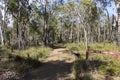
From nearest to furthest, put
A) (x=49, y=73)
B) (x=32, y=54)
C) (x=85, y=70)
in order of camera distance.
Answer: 1. (x=85, y=70)
2. (x=49, y=73)
3. (x=32, y=54)

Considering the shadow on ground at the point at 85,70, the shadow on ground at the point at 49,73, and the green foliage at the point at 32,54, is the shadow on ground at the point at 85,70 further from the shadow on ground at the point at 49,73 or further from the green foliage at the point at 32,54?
the green foliage at the point at 32,54

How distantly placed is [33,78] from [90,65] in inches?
132

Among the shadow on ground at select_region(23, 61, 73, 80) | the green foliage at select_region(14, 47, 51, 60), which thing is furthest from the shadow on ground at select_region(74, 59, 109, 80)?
the green foliage at select_region(14, 47, 51, 60)

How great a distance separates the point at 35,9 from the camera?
42.2 metres

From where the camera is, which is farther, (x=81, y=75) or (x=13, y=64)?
(x=13, y=64)

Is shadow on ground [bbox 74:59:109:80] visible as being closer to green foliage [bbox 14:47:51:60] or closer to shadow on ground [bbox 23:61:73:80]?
shadow on ground [bbox 23:61:73:80]

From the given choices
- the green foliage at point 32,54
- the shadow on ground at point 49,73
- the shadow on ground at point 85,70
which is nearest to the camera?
the shadow on ground at point 85,70

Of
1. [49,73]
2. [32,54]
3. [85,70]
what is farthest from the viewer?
[32,54]

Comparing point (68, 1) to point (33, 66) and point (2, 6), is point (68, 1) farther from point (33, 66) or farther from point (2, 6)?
point (33, 66)

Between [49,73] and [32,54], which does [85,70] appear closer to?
[49,73]

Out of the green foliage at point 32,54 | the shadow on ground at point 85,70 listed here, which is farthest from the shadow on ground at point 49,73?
the green foliage at point 32,54

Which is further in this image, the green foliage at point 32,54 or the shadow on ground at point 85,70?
the green foliage at point 32,54

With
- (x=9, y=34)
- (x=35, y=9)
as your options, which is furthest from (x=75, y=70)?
(x=9, y=34)

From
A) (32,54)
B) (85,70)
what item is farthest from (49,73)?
(32,54)
